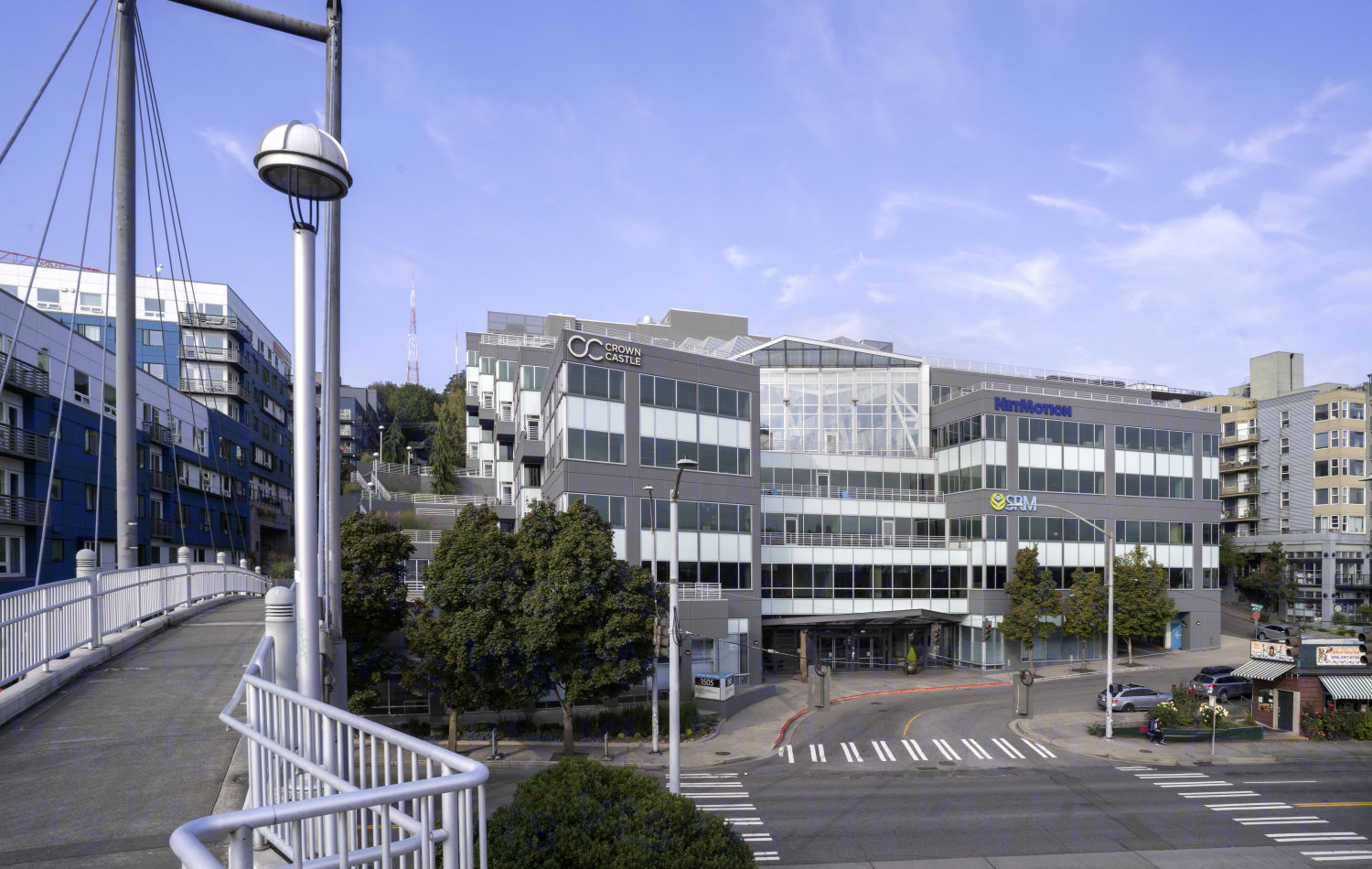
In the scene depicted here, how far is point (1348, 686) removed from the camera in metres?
32.8

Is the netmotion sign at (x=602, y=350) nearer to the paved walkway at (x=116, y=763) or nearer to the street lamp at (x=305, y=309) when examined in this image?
the paved walkway at (x=116, y=763)

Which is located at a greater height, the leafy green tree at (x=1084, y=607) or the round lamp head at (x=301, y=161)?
the round lamp head at (x=301, y=161)

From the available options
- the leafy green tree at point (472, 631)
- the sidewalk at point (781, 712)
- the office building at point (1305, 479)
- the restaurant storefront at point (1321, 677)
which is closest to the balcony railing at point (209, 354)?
the leafy green tree at point (472, 631)

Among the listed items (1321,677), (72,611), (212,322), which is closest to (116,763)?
(72,611)

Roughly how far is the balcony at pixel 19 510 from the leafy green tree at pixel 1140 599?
2315 inches

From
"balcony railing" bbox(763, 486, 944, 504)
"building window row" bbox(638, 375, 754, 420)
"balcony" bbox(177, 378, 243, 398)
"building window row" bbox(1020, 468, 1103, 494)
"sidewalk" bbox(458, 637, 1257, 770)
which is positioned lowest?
"sidewalk" bbox(458, 637, 1257, 770)

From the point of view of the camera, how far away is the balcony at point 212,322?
63.2 m

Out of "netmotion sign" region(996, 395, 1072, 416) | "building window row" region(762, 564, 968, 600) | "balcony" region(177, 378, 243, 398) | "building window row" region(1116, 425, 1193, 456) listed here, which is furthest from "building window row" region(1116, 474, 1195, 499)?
"balcony" region(177, 378, 243, 398)

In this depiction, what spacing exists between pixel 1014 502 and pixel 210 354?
61.5 m

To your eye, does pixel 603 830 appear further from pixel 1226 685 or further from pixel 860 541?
pixel 860 541

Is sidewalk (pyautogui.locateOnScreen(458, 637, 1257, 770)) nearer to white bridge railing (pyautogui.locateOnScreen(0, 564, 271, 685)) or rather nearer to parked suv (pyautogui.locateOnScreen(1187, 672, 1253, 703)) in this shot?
parked suv (pyautogui.locateOnScreen(1187, 672, 1253, 703))

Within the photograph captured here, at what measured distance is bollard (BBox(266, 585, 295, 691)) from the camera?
27.9ft

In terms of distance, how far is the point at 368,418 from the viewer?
12125 cm

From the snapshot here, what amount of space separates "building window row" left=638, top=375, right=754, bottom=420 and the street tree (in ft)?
45.1
